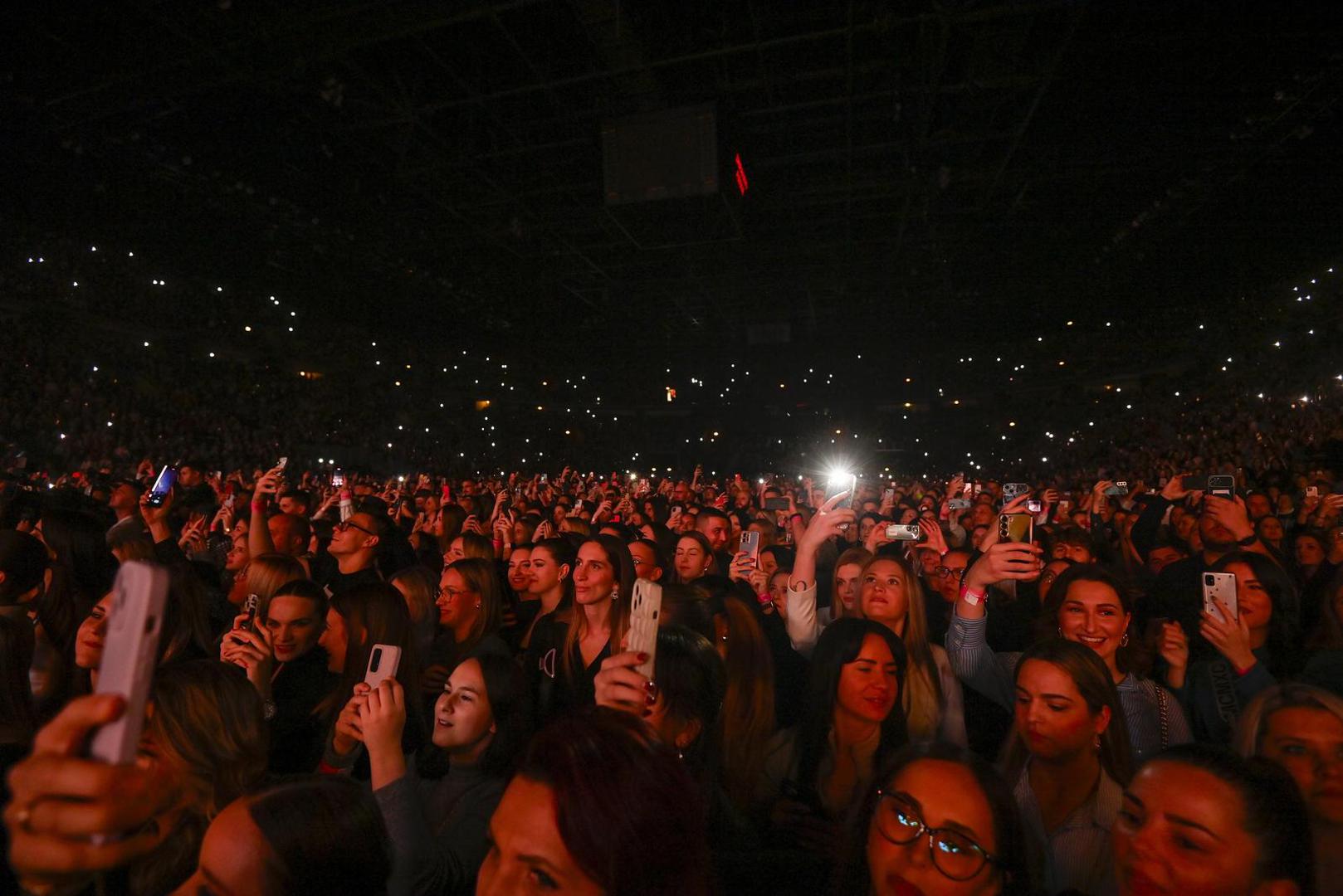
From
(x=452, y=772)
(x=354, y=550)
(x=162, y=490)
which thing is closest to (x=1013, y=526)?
(x=452, y=772)

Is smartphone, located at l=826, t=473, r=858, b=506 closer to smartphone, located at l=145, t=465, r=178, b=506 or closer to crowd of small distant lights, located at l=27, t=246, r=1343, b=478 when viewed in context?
smartphone, located at l=145, t=465, r=178, b=506

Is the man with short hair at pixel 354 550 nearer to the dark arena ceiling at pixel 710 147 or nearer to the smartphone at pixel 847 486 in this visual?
the smartphone at pixel 847 486

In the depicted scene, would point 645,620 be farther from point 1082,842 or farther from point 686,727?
point 1082,842

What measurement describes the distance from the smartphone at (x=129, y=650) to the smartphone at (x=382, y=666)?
1.08m

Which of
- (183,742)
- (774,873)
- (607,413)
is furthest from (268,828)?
(607,413)

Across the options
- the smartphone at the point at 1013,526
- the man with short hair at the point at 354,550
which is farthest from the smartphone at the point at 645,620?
the man with short hair at the point at 354,550

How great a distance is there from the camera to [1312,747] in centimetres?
177

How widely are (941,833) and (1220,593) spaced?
84.4 inches

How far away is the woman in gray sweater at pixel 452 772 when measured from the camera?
1694 mm

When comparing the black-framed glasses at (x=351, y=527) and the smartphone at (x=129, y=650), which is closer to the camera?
the smartphone at (x=129, y=650)

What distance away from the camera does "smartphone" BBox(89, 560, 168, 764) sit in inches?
27.0

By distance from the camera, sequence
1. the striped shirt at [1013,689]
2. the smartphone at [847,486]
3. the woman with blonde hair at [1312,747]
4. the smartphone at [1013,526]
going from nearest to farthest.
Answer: the woman with blonde hair at [1312,747] → the striped shirt at [1013,689] → the smartphone at [1013,526] → the smartphone at [847,486]

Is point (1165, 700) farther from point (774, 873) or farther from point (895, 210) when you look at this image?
point (895, 210)

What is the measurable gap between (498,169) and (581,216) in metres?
1.86
